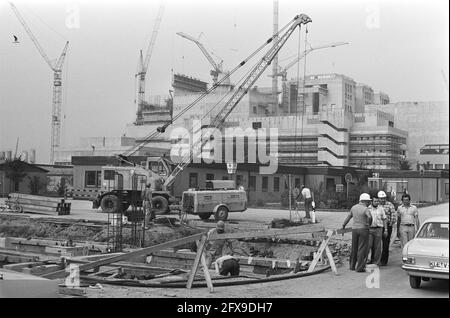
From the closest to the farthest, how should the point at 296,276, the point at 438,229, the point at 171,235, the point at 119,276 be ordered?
1. the point at 438,229
2. the point at 296,276
3. the point at 119,276
4. the point at 171,235

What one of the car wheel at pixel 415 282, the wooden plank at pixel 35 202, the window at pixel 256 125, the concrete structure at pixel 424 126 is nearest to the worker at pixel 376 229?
the concrete structure at pixel 424 126

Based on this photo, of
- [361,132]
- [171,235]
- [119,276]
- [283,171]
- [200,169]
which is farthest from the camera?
Answer: [361,132]

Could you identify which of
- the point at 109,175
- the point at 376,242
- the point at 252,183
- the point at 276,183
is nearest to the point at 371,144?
the point at 276,183

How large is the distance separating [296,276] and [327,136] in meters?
40.0

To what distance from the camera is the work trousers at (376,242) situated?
9945 millimetres

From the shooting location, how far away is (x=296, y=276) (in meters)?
9.34

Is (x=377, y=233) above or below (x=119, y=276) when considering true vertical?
above

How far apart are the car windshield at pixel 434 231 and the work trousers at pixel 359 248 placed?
126cm

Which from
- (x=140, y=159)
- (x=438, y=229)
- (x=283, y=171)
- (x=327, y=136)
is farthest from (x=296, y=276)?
(x=327, y=136)

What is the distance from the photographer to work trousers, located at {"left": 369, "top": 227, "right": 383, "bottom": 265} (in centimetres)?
995

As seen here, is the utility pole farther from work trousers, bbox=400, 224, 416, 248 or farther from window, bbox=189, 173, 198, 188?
window, bbox=189, 173, 198, 188

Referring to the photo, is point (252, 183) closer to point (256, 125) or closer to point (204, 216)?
point (204, 216)

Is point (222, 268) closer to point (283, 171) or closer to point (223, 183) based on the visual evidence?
point (223, 183)
